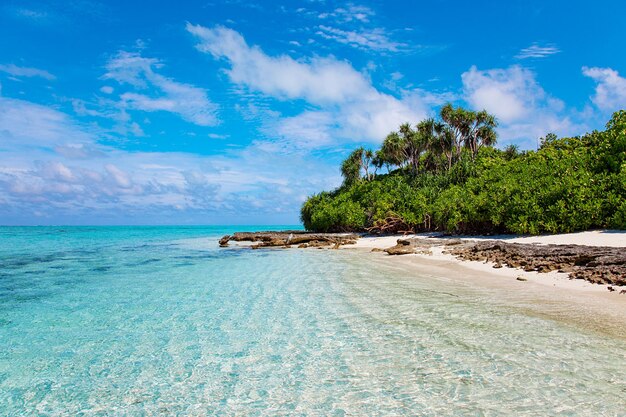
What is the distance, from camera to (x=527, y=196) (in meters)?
24.5

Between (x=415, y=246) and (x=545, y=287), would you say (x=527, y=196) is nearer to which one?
(x=415, y=246)

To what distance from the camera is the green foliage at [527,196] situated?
21.0 metres

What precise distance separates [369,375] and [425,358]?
3.49ft

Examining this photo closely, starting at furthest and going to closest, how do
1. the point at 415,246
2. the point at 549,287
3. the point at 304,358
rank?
the point at 415,246 → the point at 549,287 → the point at 304,358

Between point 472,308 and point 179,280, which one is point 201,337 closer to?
point 472,308

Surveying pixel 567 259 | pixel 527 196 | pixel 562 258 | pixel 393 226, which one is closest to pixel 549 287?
pixel 567 259

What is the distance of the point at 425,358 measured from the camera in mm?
5676

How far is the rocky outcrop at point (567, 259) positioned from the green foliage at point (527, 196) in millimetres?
6049

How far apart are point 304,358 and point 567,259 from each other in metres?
12.3

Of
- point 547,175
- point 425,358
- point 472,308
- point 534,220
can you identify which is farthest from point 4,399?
point 547,175

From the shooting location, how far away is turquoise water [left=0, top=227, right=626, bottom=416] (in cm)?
441

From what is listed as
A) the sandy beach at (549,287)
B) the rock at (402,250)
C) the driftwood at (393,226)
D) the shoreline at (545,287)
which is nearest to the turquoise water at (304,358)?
the shoreline at (545,287)

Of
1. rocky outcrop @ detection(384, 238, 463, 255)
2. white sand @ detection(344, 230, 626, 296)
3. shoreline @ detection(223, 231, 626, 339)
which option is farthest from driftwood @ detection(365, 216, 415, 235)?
shoreline @ detection(223, 231, 626, 339)

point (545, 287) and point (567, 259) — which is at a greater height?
point (567, 259)
